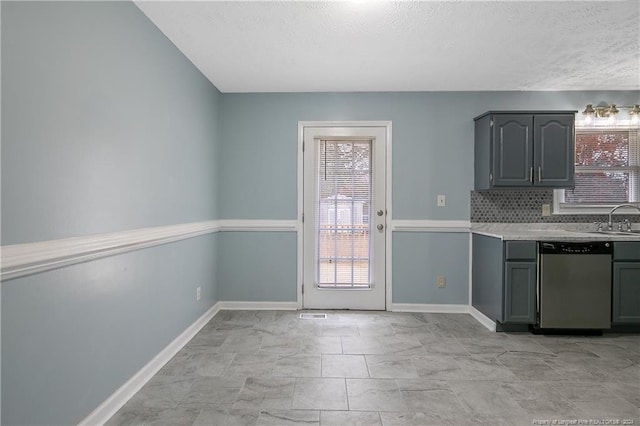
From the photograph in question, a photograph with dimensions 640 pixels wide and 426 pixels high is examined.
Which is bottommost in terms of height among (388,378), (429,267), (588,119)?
(388,378)

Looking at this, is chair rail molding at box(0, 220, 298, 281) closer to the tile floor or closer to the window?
the tile floor

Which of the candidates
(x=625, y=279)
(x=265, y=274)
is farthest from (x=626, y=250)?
(x=265, y=274)

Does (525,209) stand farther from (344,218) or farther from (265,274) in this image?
(265,274)

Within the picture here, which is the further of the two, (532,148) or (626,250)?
(532,148)

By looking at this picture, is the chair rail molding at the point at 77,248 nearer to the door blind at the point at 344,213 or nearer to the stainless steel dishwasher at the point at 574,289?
the door blind at the point at 344,213

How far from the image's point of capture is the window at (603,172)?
13.1ft

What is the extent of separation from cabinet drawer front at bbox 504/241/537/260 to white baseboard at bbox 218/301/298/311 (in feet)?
7.17

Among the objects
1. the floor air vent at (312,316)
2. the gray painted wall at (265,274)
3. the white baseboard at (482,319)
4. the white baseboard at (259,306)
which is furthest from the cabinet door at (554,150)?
the white baseboard at (259,306)

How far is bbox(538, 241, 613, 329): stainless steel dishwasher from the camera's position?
331 cm

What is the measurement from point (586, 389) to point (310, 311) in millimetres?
2457

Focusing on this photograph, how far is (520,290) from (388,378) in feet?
5.33

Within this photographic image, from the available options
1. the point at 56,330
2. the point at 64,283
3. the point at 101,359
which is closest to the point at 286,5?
the point at 64,283

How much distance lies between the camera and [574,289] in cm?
332

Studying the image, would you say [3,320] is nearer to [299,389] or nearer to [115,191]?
[115,191]
